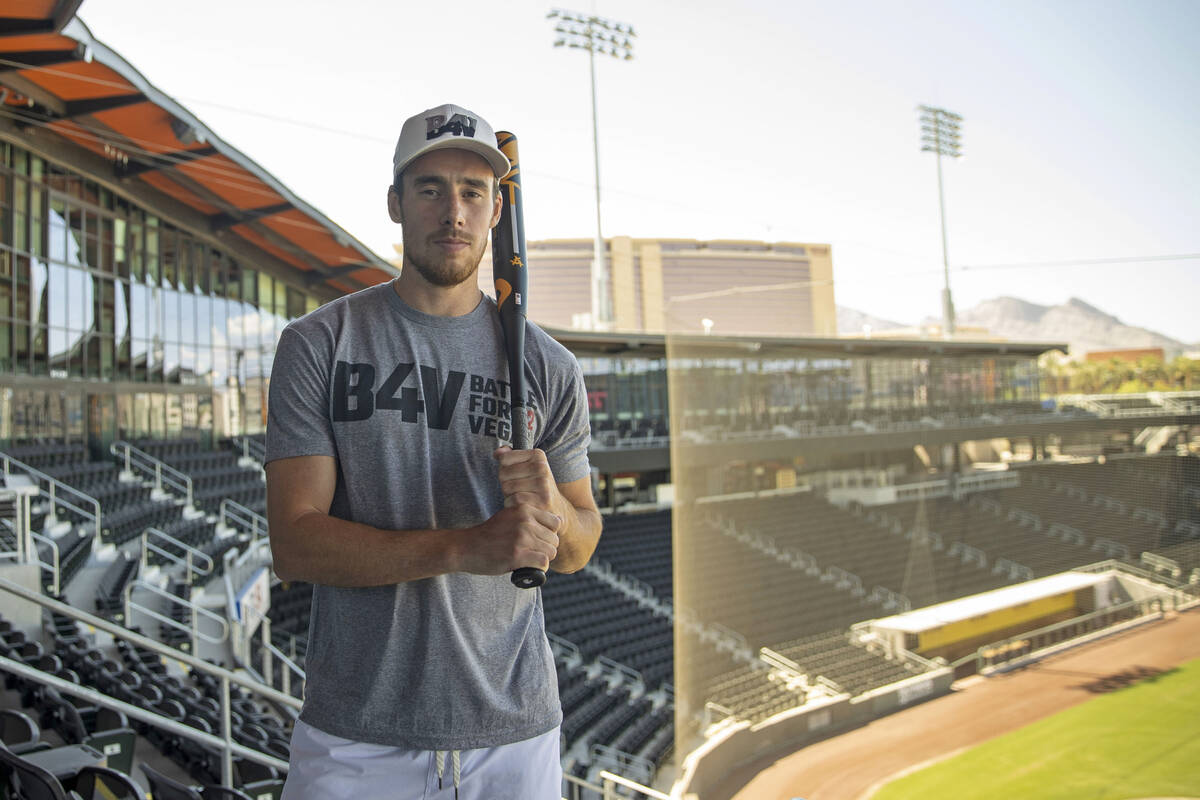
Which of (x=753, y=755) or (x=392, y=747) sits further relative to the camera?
(x=753, y=755)

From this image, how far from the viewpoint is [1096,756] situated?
9312 mm

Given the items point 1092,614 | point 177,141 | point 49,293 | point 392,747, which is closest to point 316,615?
point 392,747

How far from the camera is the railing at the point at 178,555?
7.08 metres

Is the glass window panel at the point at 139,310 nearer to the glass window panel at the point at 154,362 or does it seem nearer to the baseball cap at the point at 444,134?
the glass window panel at the point at 154,362

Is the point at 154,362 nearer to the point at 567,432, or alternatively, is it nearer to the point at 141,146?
the point at 141,146

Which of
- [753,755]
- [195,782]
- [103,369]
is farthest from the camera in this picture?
[103,369]

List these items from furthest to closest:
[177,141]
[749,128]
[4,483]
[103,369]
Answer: [749,128] → [103,369] → [177,141] → [4,483]

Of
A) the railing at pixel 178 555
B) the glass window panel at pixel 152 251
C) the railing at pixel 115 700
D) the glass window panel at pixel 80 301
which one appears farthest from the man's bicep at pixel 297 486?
the glass window panel at pixel 152 251

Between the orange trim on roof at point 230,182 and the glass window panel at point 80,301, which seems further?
the glass window panel at point 80,301

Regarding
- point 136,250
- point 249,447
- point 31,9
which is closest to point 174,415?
point 249,447

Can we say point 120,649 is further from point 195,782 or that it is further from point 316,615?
point 316,615

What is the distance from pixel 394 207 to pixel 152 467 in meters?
11.5

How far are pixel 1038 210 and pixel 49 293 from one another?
42.3 feet

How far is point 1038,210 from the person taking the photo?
11695 millimetres
